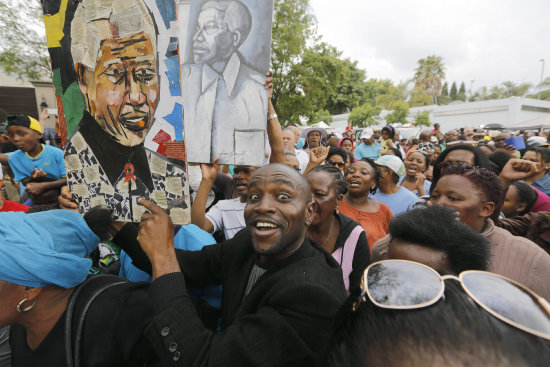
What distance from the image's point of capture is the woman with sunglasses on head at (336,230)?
7.05ft

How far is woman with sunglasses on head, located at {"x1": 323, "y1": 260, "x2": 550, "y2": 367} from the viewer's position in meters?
0.53

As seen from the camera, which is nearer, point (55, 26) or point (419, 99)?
point (55, 26)

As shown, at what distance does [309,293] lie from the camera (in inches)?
42.1

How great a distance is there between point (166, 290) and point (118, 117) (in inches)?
34.7

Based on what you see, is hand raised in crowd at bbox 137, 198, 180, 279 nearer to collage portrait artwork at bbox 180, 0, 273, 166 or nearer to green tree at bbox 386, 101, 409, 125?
collage portrait artwork at bbox 180, 0, 273, 166

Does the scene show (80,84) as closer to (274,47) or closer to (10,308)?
(10,308)

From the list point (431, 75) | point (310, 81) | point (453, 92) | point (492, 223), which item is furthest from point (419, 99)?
point (492, 223)

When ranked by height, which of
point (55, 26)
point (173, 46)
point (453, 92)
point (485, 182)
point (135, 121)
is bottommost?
point (485, 182)

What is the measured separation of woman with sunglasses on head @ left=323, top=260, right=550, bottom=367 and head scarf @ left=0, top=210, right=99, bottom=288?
1105 millimetres

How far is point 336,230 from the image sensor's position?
2.32 m

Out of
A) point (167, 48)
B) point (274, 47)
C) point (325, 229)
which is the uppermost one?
point (274, 47)

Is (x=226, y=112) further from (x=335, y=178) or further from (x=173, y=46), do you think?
(x=335, y=178)

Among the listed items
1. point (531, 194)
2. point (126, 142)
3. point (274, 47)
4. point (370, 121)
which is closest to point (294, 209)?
point (126, 142)

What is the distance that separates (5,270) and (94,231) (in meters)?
0.45
